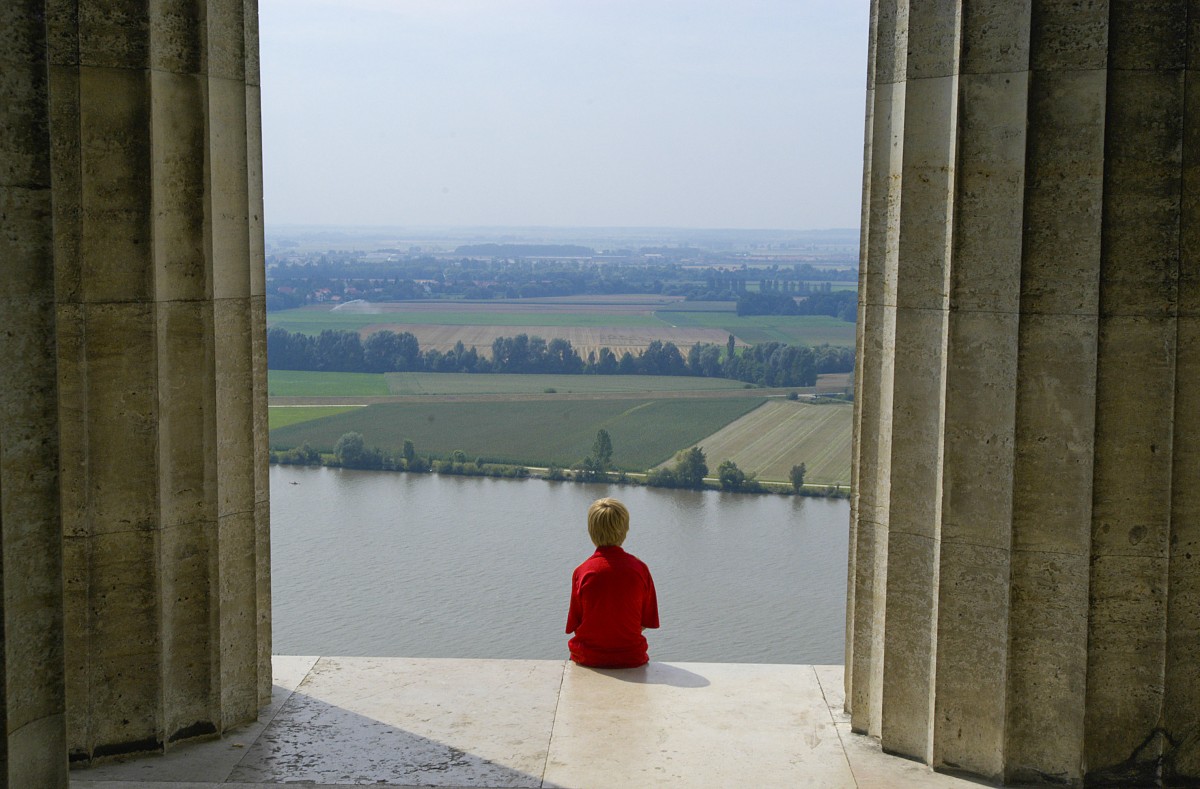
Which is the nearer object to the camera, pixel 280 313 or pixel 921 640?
pixel 921 640

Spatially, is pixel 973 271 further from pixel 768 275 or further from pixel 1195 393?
pixel 768 275

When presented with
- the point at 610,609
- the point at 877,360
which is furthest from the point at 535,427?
the point at 877,360

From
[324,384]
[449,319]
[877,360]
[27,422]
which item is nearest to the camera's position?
[27,422]

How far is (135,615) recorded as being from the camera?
7.29m

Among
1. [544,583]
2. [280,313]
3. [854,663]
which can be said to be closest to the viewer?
[854,663]

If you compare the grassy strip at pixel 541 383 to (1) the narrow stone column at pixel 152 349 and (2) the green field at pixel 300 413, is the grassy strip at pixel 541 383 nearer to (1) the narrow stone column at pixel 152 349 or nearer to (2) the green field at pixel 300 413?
(2) the green field at pixel 300 413

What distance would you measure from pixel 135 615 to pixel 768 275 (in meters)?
84.5

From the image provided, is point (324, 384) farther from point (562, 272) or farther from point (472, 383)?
point (562, 272)

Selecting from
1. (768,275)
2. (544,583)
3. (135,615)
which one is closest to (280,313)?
(768,275)

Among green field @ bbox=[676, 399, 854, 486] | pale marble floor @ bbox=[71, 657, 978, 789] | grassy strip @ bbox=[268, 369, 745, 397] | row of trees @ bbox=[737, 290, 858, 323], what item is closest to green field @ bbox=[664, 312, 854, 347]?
row of trees @ bbox=[737, 290, 858, 323]

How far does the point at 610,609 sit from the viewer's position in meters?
8.73

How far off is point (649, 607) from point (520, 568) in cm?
3273

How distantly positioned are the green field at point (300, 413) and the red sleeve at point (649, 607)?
52277 millimetres

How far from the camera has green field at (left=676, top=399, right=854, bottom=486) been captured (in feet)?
173
